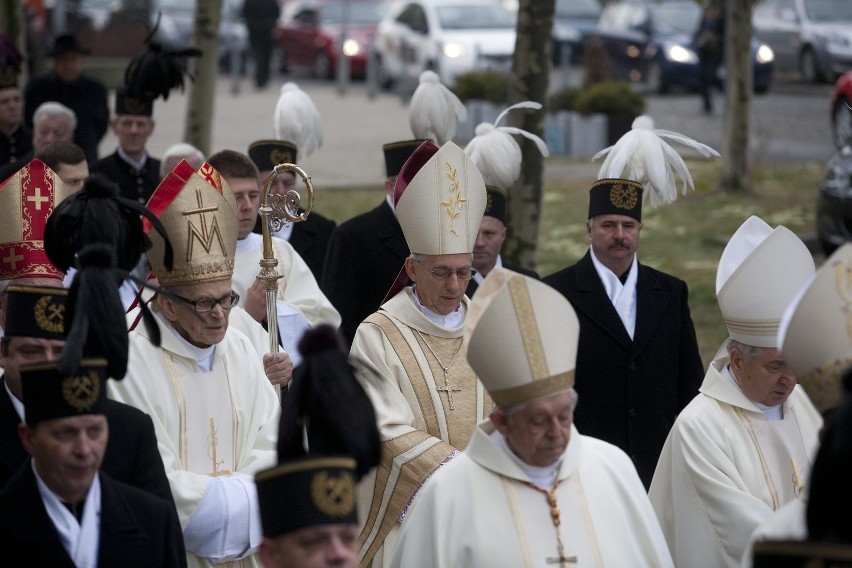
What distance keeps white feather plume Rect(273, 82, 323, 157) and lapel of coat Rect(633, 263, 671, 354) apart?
297 cm

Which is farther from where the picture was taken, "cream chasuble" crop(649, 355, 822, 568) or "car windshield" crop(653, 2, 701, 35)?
"car windshield" crop(653, 2, 701, 35)

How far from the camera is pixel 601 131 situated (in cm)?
2044

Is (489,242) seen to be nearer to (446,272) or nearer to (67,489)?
(446,272)

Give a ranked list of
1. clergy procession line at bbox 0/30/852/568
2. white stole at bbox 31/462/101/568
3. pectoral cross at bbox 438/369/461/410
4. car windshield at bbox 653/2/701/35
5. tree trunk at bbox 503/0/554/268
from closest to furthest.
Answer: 1. clergy procession line at bbox 0/30/852/568
2. white stole at bbox 31/462/101/568
3. pectoral cross at bbox 438/369/461/410
4. tree trunk at bbox 503/0/554/268
5. car windshield at bbox 653/2/701/35

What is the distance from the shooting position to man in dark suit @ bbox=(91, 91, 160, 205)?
10.3 m

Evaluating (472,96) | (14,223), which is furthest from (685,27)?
(14,223)

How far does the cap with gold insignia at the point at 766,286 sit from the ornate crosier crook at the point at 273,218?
1853mm

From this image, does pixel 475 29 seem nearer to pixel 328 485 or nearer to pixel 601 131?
pixel 601 131

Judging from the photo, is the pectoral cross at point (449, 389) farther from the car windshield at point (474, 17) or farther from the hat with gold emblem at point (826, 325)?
the car windshield at point (474, 17)

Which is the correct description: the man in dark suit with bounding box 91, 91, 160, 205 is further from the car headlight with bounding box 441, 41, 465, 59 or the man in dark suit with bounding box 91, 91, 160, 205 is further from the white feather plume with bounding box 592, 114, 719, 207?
the car headlight with bounding box 441, 41, 465, 59

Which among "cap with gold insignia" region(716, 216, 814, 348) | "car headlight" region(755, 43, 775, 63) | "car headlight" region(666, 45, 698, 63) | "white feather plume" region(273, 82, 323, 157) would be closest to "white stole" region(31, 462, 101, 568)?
"cap with gold insignia" region(716, 216, 814, 348)

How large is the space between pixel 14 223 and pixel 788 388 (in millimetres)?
3116

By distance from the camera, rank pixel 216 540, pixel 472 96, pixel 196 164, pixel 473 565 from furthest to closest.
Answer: pixel 472 96, pixel 196 164, pixel 216 540, pixel 473 565

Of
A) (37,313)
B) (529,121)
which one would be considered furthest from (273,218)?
(529,121)
